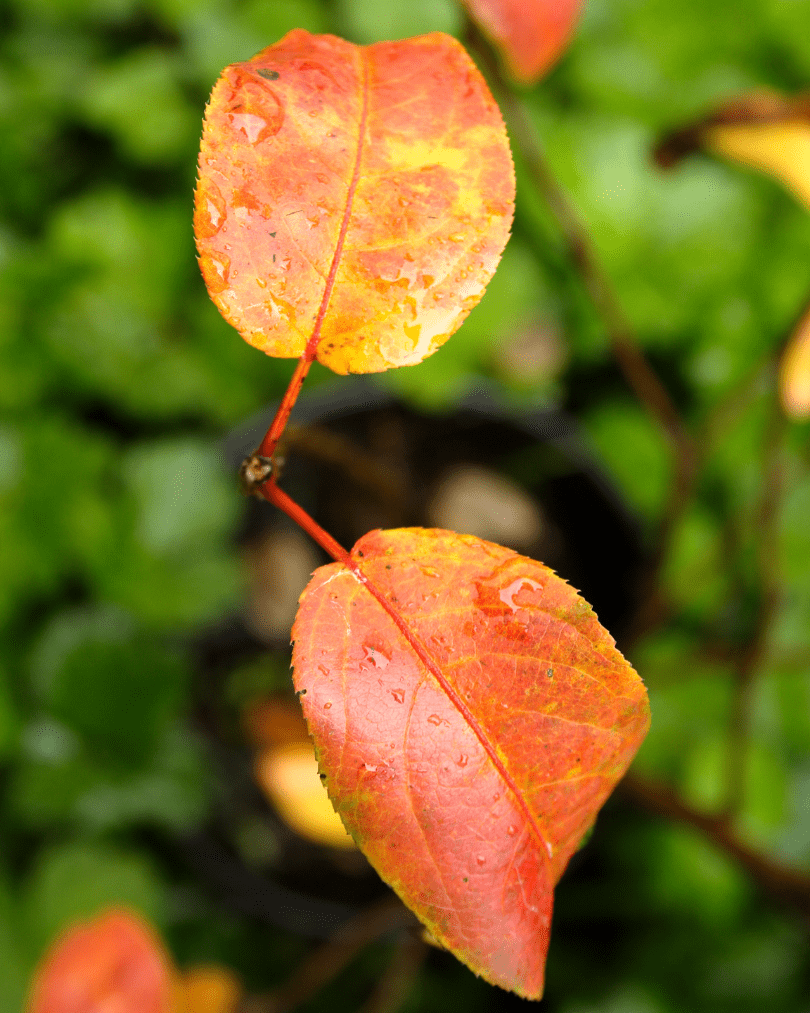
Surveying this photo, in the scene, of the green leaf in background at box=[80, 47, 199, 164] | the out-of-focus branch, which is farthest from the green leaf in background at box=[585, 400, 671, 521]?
the green leaf in background at box=[80, 47, 199, 164]

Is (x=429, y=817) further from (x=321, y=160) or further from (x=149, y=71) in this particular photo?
(x=149, y=71)

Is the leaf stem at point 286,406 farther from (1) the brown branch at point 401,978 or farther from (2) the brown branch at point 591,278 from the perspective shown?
(1) the brown branch at point 401,978

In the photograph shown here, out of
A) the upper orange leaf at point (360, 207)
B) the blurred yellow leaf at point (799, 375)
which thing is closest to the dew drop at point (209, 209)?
the upper orange leaf at point (360, 207)

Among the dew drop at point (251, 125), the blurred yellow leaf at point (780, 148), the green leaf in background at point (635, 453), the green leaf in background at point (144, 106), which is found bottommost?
the green leaf in background at point (635, 453)

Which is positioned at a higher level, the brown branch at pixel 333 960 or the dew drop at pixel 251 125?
the dew drop at pixel 251 125

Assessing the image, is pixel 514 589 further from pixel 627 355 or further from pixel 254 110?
pixel 627 355

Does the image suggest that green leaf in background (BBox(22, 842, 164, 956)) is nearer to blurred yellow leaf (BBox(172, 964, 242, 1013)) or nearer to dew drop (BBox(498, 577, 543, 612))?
blurred yellow leaf (BBox(172, 964, 242, 1013))
